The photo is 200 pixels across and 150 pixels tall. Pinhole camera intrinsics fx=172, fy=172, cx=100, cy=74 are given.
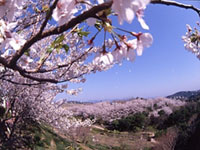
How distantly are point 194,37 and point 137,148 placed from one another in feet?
49.2

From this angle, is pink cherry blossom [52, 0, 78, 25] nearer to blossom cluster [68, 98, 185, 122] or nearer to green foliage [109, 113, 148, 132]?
green foliage [109, 113, 148, 132]

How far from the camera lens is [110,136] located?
20.8 metres

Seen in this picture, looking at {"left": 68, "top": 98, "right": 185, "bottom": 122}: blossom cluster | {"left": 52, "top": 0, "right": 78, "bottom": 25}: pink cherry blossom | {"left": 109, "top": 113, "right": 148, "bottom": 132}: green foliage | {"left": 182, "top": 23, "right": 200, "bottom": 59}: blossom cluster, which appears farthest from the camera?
{"left": 68, "top": 98, "right": 185, "bottom": 122}: blossom cluster

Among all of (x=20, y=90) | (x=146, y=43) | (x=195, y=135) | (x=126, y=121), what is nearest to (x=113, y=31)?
(x=146, y=43)

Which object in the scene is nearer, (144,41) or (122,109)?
(144,41)

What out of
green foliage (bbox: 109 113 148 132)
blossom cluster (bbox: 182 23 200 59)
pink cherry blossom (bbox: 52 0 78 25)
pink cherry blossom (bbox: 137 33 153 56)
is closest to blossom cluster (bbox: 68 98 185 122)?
green foliage (bbox: 109 113 148 132)

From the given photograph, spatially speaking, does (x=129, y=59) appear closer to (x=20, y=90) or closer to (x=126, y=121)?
(x=20, y=90)

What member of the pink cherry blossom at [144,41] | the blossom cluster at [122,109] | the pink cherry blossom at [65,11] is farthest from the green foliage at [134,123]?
the pink cherry blossom at [65,11]

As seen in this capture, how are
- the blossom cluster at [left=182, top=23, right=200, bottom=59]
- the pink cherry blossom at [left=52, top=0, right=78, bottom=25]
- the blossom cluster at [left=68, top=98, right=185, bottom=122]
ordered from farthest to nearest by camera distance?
the blossom cluster at [left=68, top=98, right=185, bottom=122] → the blossom cluster at [left=182, top=23, right=200, bottom=59] → the pink cherry blossom at [left=52, top=0, right=78, bottom=25]

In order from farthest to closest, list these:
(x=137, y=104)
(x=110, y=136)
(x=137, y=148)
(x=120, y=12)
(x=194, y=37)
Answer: (x=137, y=104)
(x=110, y=136)
(x=137, y=148)
(x=194, y=37)
(x=120, y=12)

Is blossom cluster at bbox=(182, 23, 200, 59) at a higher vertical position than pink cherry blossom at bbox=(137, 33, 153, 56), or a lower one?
higher

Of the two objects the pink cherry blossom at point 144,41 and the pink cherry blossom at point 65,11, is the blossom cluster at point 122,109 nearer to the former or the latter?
the pink cherry blossom at point 144,41

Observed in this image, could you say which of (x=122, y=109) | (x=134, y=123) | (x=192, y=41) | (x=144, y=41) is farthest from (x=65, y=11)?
(x=122, y=109)

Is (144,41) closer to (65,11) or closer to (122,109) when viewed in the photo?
(65,11)
